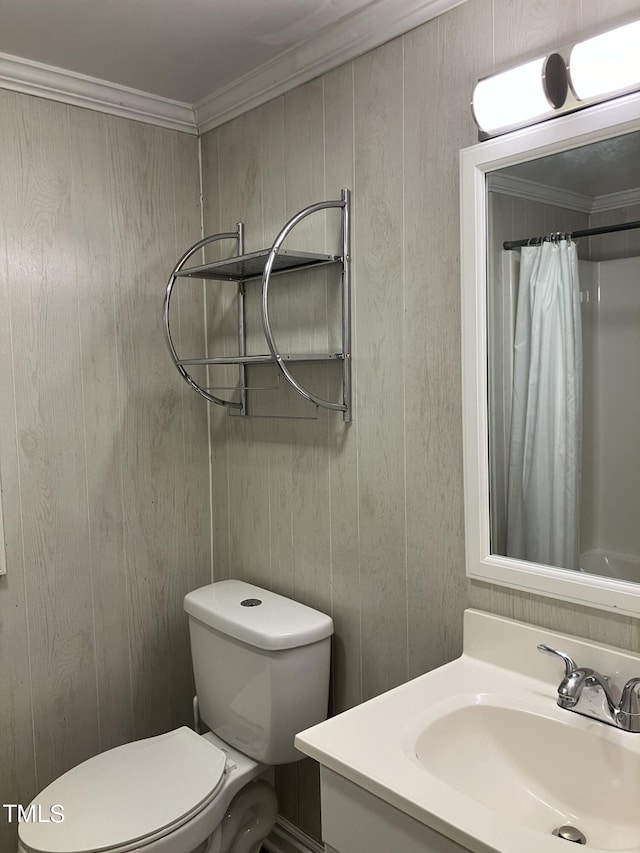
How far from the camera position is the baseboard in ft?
6.38

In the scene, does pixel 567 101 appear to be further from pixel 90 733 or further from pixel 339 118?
pixel 90 733

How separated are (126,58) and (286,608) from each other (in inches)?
58.3

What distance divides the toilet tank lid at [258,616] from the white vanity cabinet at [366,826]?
532mm

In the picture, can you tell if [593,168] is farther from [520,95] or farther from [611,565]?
[611,565]

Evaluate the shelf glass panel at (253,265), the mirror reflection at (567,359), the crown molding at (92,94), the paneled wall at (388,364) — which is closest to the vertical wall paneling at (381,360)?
the paneled wall at (388,364)

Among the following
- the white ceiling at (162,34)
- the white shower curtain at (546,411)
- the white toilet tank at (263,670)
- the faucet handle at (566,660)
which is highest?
the white ceiling at (162,34)

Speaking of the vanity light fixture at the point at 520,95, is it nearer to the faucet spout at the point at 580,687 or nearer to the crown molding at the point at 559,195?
the crown molding at the point at 559,195

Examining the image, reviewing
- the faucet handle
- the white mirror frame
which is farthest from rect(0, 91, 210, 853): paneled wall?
the faucet handle

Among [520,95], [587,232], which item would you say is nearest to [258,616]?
[587,232]

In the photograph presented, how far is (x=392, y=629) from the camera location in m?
1.66

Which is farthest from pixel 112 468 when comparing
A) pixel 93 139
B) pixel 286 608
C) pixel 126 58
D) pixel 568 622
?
pixel 568 622

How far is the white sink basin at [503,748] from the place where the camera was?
1057 millimetres

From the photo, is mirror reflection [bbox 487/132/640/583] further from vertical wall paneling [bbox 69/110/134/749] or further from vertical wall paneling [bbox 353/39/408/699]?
vertical wall paneling [bbox 69/110/134/749]

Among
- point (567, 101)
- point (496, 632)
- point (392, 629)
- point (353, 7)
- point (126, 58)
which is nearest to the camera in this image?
point (567, 101)
